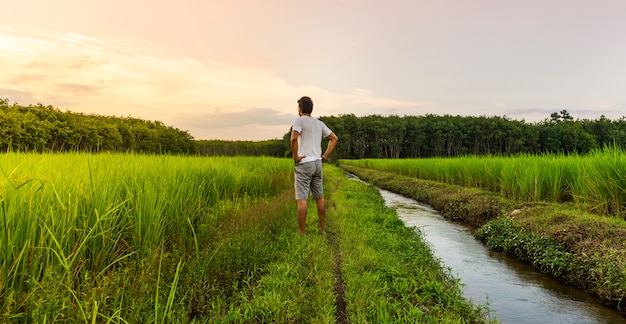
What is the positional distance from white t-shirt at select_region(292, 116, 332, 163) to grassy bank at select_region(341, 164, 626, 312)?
418 cm

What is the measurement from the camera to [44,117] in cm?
4734

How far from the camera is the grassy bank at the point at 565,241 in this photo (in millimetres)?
4395

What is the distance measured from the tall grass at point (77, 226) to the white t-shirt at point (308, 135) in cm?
174

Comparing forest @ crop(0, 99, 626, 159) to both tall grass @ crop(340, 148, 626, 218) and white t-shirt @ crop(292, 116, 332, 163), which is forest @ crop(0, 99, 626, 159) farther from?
white t-shirt @ crop(292, 116, 332, 163)

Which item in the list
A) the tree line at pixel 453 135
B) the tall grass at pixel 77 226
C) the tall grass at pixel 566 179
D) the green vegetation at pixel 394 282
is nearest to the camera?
the tall grass at pixel 77 226

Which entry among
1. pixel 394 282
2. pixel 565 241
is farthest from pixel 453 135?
pixel 394 282

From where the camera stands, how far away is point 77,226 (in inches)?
122

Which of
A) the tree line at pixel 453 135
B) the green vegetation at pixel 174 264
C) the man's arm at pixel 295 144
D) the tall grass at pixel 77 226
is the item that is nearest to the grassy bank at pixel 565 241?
the green vegetation at pixel 174 264

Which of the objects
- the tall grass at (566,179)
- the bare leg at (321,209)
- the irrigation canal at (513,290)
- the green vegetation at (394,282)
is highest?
the tall grass at (566,179)

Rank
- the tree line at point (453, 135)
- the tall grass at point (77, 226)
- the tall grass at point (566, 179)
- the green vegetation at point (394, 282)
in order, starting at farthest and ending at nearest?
the tree line at point (453, 135)
the tall grass at point (566, 179)
the green vegetation at point (394, 282)
the tall grass at point (77, 226)

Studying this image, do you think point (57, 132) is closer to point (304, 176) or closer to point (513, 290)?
point (304, 176)

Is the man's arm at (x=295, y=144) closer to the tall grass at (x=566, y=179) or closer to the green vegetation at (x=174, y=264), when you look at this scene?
the green vegetation at (x=174, y=264)

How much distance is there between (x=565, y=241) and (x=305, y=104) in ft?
16.3

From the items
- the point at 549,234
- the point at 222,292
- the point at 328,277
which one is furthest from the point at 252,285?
the point at 549,234
